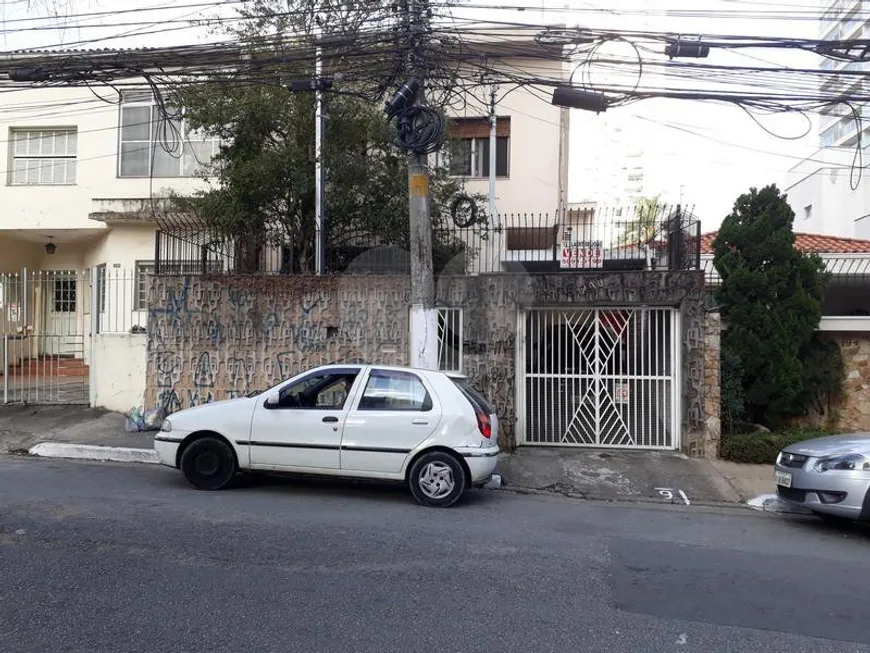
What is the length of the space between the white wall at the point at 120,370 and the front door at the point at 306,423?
513 centimetres

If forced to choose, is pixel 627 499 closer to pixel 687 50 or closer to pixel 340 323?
pixel 340 323

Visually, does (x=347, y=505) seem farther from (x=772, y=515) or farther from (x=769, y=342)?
(x=769, y=342)

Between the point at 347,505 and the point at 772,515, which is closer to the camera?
the point at 347,505

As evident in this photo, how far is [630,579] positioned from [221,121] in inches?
358

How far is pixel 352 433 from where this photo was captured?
23.5ft

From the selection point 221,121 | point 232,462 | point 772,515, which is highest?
point 221,121

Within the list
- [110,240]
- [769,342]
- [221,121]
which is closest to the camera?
[769,342]

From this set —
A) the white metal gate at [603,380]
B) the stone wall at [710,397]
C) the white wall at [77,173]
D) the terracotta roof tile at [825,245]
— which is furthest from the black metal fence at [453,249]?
the white wall at [77,173]

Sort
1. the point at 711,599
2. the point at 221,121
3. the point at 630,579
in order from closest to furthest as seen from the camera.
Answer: the point at 711,599
the point at 630,579
the point at 221,121

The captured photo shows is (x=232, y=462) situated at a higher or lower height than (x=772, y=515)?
higher

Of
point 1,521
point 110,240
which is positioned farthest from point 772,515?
point 110,240

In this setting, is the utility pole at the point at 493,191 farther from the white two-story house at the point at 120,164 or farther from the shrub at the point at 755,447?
the shrub at the point at 755,447

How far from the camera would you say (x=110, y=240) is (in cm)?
1539

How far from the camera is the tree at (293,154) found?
10867 millimetres
